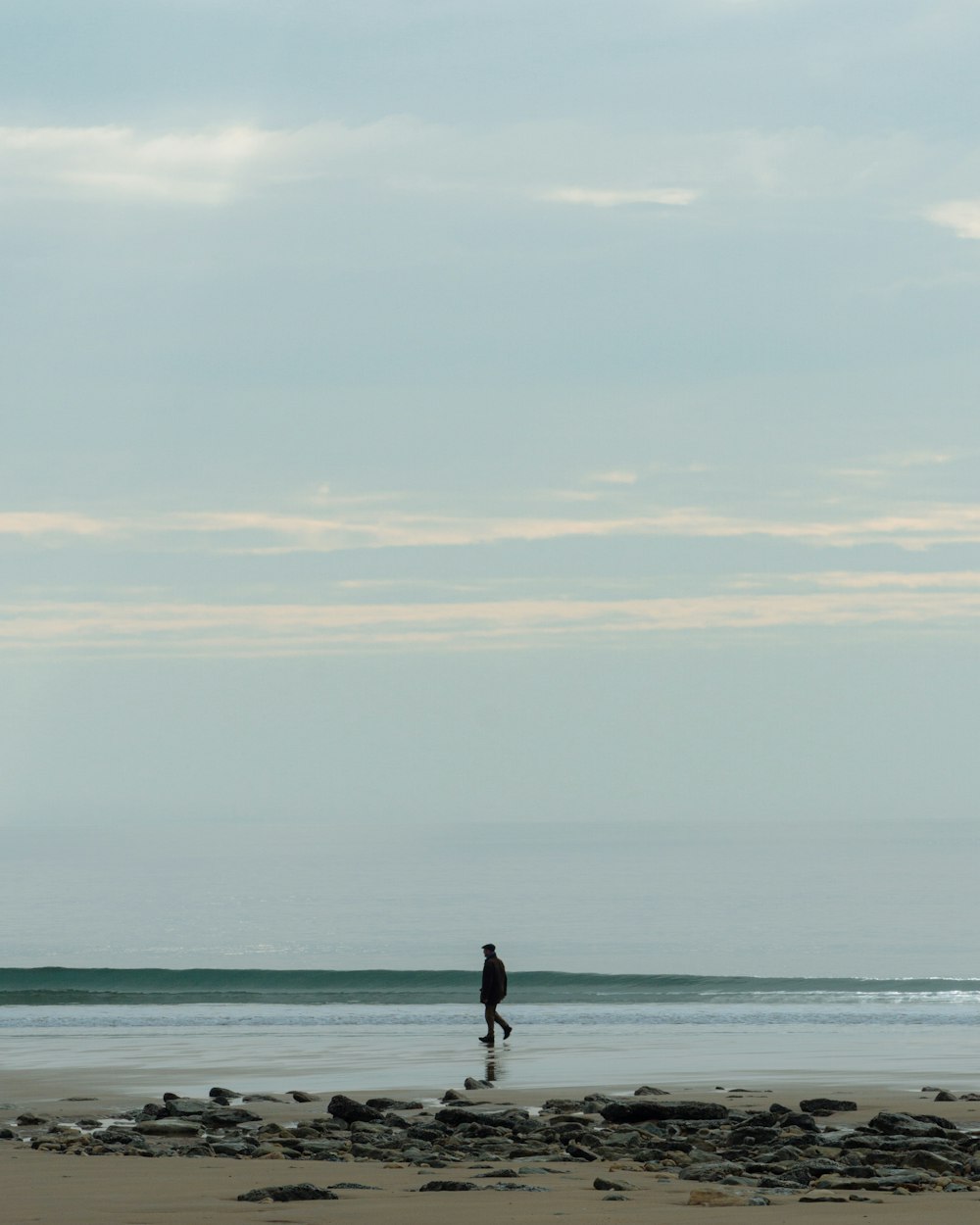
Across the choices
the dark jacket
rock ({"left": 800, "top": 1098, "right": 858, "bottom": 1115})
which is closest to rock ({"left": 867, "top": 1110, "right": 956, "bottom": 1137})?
rock ({"left": 800, "top": 1098, "right": 858, "bottom": 1115})

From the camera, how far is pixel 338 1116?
50.1ft

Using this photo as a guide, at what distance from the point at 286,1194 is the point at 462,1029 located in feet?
64.7

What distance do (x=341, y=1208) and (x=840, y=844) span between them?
16938 cm

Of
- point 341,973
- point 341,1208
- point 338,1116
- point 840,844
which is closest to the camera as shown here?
point 341,1208

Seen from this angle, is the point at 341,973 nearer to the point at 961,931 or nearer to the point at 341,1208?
the point at 961,931

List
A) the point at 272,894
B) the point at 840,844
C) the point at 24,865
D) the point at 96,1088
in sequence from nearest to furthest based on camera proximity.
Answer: the point at 96,1088, the point at 272,894, the point at 24,865, the point at 840,844

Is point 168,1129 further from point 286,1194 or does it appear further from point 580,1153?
point 286,1194

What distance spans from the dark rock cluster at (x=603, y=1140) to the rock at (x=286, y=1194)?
34.1 inches

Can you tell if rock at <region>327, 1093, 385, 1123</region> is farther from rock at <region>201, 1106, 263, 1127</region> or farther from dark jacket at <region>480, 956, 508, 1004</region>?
dark jacket at <region>480, 956, 508, 1004</region>

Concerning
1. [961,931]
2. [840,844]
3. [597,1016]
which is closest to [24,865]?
[840,844]

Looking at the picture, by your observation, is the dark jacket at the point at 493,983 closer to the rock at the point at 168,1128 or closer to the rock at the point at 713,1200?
the rock at the point at 168,1128

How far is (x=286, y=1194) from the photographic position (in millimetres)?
9672

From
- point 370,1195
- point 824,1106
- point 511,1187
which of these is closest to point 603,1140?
point 511,1187

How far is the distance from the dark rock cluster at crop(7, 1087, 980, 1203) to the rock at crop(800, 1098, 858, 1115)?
0.04 ft
